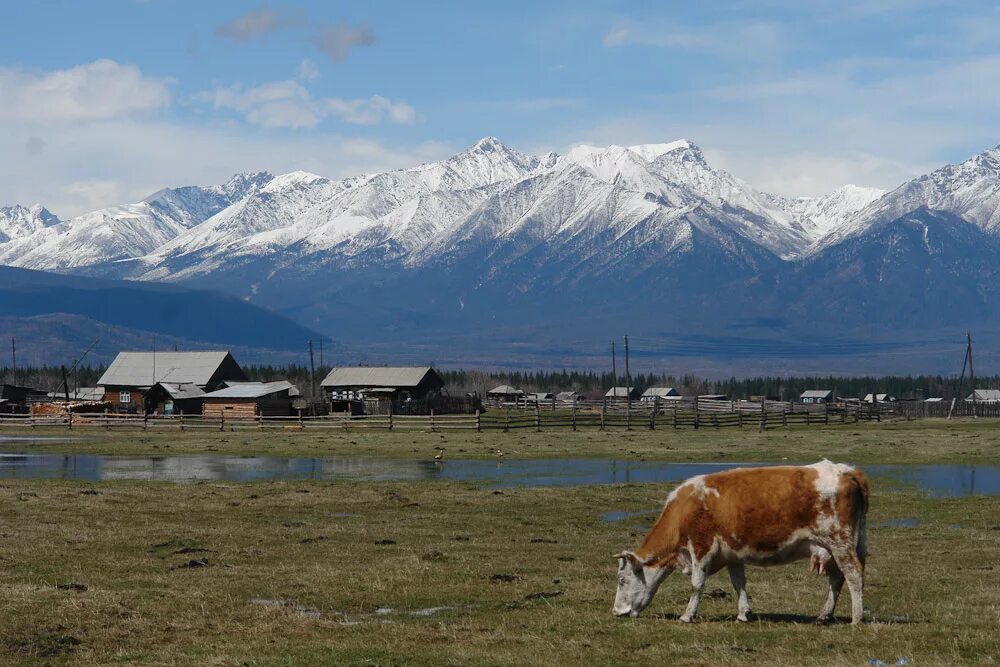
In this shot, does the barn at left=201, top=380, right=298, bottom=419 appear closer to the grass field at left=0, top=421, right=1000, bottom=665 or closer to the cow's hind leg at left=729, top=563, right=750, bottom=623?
the grass field at left=0, top=421, right=1000, bottom=665

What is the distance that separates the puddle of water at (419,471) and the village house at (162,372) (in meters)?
81.0

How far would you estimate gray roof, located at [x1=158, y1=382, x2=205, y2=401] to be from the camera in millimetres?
127125

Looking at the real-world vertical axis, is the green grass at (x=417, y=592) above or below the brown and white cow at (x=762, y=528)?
below

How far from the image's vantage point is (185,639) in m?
18.3

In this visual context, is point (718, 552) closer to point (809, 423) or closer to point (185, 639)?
point (185, 639)

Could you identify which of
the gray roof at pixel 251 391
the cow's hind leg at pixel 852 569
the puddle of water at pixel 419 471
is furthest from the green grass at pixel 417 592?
the gray roof at pixel 251 391

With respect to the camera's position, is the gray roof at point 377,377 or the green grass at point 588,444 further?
the gray roof at point 377,377

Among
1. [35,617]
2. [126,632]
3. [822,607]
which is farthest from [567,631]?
[35,617]

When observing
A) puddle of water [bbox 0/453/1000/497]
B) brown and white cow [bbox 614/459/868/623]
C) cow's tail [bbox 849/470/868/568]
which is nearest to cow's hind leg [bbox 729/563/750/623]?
brown and white cow [bbox 614/459/868/623]

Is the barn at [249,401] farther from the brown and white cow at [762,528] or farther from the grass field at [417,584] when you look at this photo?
the brown and white cow at [762,528]

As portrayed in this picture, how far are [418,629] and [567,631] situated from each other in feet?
6.96

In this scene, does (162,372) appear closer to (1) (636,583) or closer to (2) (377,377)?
(2) (377,377)

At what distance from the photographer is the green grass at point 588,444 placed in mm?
62875

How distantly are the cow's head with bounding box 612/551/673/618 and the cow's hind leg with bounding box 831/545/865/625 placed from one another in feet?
7.95
